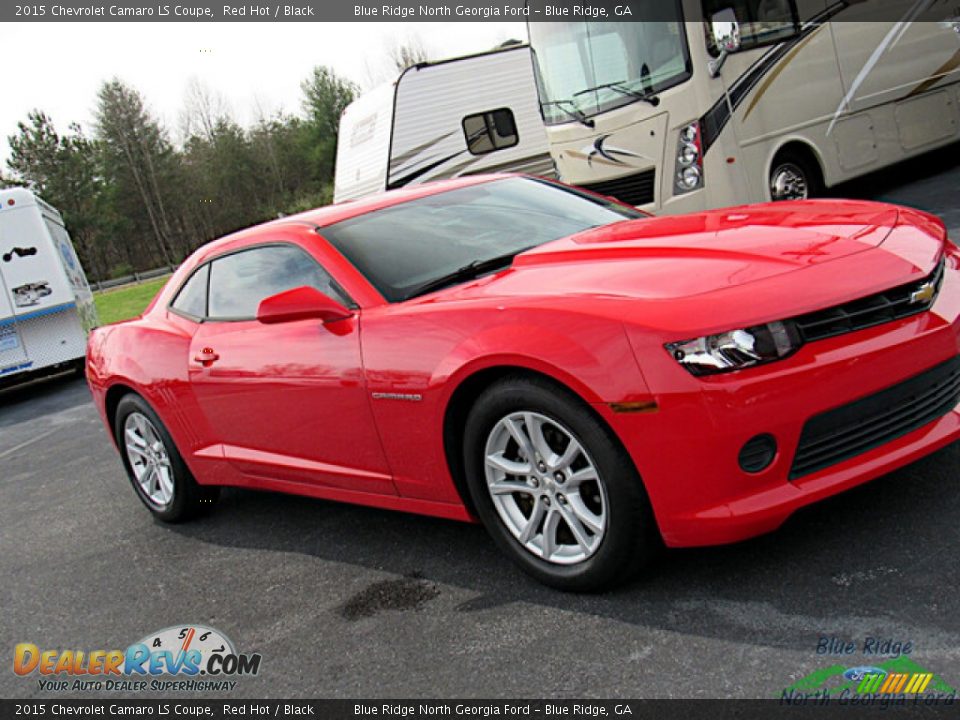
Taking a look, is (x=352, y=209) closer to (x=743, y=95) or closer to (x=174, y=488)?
(x=174, y=488)

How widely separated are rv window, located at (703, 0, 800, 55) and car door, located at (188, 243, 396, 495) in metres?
6.30

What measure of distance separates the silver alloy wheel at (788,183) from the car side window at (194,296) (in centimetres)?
654

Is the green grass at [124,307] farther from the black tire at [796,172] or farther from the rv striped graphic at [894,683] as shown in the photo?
the rv striped graphic at [894,683]

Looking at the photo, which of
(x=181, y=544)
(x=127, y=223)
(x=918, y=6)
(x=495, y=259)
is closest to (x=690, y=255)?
(x=495, y=259)

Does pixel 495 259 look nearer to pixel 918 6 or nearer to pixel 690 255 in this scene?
pixel 690 255

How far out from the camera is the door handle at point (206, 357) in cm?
479

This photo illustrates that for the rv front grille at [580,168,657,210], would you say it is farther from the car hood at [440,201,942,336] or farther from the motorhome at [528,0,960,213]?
the car hood at [440,201,942,336]

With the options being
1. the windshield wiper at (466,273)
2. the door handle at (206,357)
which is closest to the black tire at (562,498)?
the windshield wiper at (466,273)

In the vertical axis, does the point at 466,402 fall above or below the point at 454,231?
below

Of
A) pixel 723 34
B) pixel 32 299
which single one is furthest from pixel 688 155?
pixel 32 299

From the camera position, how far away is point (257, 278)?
4781 millimetres

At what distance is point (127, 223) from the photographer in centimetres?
6394

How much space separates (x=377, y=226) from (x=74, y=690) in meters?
2.17

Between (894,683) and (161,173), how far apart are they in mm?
64916
